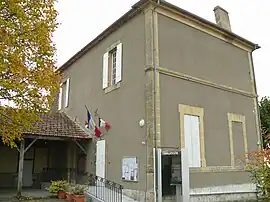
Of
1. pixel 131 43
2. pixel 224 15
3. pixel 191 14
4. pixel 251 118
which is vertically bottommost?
pixel 251 118

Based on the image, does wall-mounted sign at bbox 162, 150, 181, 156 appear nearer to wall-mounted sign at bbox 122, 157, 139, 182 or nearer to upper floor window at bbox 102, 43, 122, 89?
wall-mounted sign at bbox 122, 157, 139, 182

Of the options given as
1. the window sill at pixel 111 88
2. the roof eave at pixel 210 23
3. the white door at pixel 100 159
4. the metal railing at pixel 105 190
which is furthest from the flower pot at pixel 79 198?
the roof eave at pixel 210 23

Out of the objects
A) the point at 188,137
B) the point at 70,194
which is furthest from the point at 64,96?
the point at 188,137

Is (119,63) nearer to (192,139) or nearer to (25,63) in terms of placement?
(192,139)

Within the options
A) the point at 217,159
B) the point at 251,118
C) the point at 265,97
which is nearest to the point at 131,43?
the point at 217,159

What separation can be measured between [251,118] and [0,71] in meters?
A: 11.8

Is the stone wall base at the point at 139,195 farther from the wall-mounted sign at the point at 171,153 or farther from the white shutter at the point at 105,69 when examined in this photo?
the white shutter at the point at 105,69

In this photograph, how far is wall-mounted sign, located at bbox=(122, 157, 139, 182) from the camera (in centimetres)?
1105

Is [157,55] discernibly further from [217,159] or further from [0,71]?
[0,71]

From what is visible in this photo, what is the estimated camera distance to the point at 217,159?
12.4 meters

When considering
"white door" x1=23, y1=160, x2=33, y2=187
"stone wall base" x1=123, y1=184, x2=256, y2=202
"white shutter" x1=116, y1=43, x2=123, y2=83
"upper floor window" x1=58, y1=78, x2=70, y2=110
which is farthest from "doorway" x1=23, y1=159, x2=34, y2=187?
"white shutter" x1=116, y1=43, x2=123, y2=83

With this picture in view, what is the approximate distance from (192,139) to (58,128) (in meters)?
6.49

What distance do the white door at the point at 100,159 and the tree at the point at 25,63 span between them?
16.0ft

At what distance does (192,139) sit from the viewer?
11.8m
